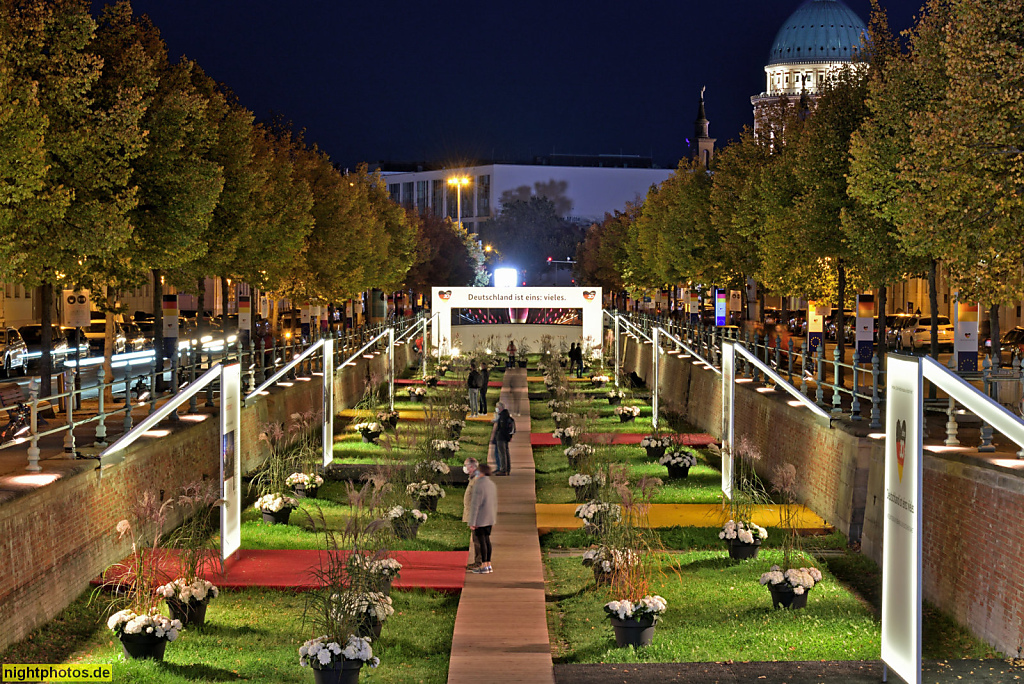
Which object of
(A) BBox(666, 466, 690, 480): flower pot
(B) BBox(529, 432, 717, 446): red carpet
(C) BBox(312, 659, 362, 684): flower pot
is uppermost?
(C) BBox(312, 659, 362, 684): flower pot

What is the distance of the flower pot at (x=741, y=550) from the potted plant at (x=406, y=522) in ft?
14.4

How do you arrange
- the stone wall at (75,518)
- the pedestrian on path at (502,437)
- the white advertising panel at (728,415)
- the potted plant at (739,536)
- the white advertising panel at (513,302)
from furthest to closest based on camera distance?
the white advertising panel at (513,302) → the pedestrian on path at (502,437) → the white advertising panel at (728,415) → the potted plant at (739,536) → the stone wall at (75,518)

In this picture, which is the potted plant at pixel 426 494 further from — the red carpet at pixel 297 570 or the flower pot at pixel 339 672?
the flower pot at pixel 339 672

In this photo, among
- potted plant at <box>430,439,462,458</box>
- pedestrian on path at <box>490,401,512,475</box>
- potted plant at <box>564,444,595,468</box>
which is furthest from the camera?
potted plant at <box>430,439,462,458</box>

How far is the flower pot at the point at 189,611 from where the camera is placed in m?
12.3

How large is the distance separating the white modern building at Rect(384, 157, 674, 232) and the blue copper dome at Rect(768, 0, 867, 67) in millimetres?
25840

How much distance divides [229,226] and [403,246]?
43533 mm

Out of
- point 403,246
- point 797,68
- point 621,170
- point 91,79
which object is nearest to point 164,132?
point 91,79

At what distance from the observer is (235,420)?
1602 cm

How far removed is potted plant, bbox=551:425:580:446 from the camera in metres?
27.0

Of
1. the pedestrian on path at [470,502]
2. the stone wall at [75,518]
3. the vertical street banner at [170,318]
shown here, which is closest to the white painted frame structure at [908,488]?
the pedestrian on path at [470,502]

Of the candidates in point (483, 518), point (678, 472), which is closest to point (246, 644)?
point (483, 518)

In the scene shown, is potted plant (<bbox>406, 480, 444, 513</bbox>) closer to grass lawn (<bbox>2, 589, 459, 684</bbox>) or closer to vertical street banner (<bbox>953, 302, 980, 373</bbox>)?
grass lawn (<bbox>2, 589, 459, 684</bbox>)

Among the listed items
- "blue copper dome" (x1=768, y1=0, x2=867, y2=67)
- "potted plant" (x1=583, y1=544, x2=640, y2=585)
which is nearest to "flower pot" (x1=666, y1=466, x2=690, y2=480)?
"potted plant" (x1=583, y1=544, x2=640, y2=585)
